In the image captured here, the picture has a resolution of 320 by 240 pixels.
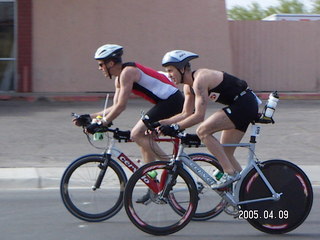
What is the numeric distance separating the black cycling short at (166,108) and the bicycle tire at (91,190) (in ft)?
2.23

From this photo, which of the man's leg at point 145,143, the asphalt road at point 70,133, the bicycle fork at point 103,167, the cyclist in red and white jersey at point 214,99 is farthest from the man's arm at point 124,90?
the asphalt road at point 70,133

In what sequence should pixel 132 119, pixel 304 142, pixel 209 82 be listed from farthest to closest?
pixel 132 119 → pixel 304 142 → pixel 209 82

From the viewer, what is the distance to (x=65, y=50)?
62.5 feet

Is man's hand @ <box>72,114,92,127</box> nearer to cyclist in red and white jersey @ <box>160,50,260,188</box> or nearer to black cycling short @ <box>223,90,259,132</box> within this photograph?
cyclist in red and white jersey @ <box>160,50,260,188</box>

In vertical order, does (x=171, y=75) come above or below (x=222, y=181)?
above

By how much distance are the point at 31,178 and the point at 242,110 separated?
13.0 feet

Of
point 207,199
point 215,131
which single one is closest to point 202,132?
point 215,131

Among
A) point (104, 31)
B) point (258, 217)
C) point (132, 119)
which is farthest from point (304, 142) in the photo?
point (104, 31)

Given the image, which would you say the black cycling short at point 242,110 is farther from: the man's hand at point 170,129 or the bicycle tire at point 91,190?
the bicycle tire at point 91,190

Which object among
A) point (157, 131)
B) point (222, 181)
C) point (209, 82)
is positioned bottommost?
point (222, 181)

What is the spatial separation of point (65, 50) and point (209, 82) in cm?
1265

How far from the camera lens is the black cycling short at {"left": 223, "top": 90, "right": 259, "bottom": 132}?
7008 millimetres

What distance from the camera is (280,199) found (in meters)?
7.01

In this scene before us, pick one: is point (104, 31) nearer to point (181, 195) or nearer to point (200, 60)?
point (200, 60)
